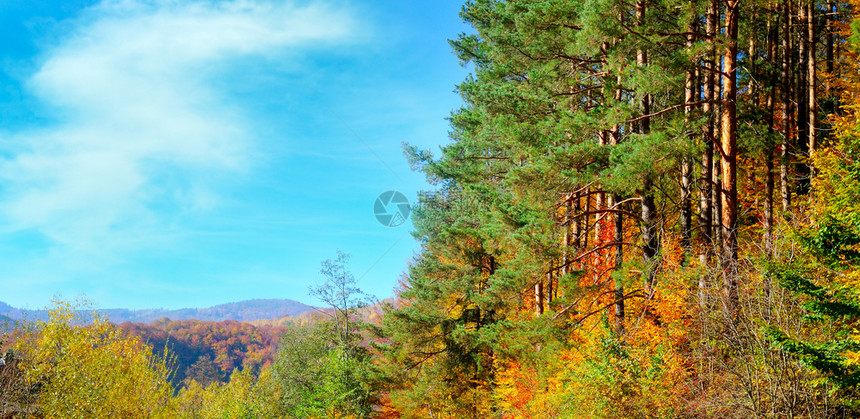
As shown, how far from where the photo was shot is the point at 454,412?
18375 mm

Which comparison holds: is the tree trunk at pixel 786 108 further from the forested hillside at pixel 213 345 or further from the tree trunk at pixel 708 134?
the forested hillside at pixel 213 345

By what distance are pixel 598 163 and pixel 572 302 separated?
3171 mm

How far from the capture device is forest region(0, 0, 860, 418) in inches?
316

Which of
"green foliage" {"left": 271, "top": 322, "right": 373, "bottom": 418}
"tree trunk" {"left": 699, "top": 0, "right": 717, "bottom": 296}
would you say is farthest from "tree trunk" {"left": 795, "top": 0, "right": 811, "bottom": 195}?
"green foliage" {"left": 271, "top": 322, "right": 373, "bottom": 418}

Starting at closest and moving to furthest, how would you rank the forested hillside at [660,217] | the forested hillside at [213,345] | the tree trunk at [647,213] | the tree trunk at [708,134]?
the forested hillside at [660,217] < the tree trunk at [708,134] < the tree trunk at [647,213] < the forested hillside at [213,345]

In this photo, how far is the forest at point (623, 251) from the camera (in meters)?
8.02

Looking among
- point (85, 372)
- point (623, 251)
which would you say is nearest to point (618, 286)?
point (623, 251)

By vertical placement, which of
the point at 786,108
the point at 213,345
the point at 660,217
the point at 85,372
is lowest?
the point at 213,345

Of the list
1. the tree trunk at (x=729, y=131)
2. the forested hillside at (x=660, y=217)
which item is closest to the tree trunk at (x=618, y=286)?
the forested hillside at (x=660, y=217)

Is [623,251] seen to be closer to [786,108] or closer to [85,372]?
[786,108]

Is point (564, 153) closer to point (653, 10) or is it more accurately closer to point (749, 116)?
point (653, 10)

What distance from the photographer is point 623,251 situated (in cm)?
1302

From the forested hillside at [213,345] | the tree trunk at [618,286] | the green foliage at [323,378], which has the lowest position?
the forested hillside at [213,345]

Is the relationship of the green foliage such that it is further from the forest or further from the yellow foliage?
the yellow foliage
